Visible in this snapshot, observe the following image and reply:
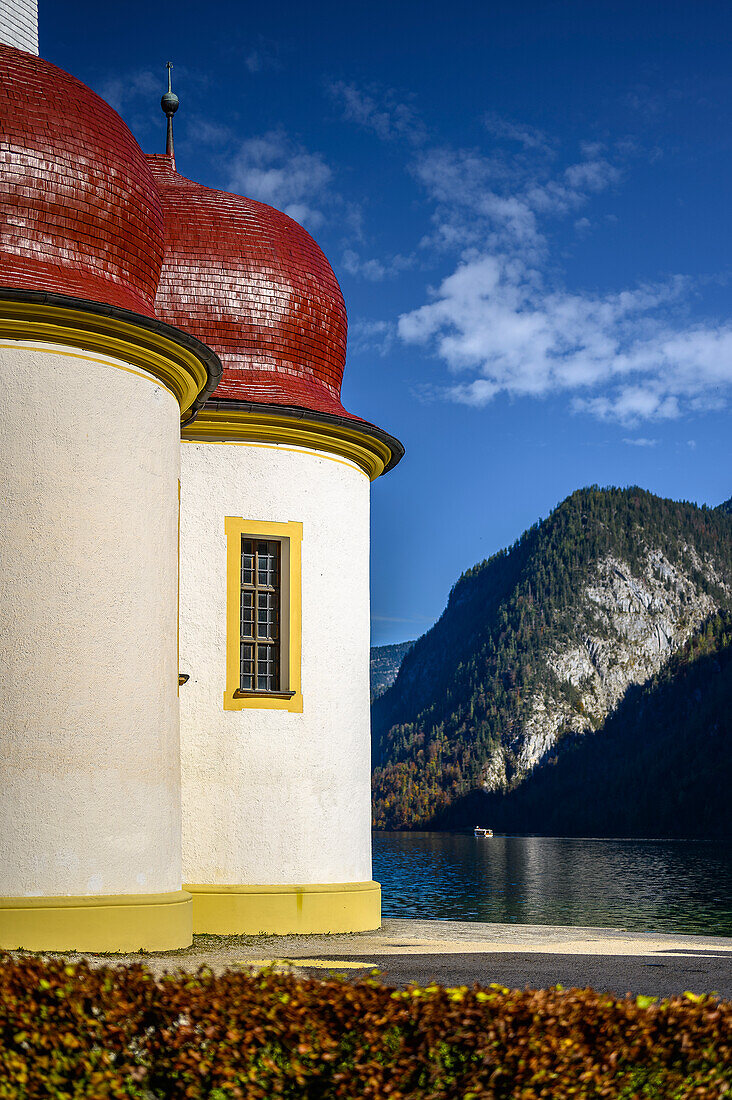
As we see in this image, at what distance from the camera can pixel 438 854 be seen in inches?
4510

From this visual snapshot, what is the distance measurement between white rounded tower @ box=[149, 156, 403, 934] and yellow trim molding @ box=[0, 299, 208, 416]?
239 centimetres

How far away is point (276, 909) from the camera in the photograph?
1619 centimetres

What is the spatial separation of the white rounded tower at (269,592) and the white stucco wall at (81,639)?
2.42 meters

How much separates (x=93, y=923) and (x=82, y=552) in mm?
3779

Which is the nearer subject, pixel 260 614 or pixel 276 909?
pixel 276 909

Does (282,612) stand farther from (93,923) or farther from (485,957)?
(485,957)

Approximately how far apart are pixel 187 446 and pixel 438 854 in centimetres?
10224

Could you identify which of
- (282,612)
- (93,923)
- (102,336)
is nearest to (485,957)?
(93,923)

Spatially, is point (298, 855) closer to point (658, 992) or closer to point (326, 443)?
point (326, 443)

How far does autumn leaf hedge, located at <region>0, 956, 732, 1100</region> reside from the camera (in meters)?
5.34

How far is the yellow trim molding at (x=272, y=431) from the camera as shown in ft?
55.8

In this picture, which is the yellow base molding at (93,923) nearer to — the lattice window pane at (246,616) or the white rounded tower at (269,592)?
the white rounded tower at (269,592)

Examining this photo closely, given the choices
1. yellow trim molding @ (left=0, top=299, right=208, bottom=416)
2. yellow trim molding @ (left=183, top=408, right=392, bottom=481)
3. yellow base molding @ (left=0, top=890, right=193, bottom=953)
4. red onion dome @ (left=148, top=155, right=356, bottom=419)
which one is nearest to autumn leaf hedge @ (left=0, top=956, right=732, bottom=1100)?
yellow base molding @ (left=0, top=890, right=193, bottom=953)

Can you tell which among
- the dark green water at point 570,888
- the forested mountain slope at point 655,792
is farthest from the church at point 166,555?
the forested mountain slope at point 655,792
